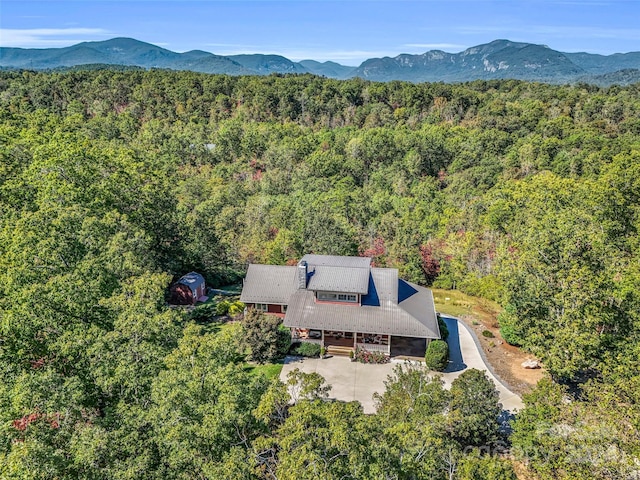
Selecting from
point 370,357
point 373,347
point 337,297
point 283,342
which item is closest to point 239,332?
point 283,342

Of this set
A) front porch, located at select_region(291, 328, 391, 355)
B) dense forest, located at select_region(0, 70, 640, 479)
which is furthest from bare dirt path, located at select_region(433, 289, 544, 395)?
front porch, located at select_region(291, 328, 391, 355)

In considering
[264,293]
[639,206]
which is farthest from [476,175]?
[264,293]

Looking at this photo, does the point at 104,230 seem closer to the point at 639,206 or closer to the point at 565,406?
the point at 565,406

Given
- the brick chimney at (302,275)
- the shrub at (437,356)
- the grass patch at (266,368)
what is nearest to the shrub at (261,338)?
the grass patch at (266,368)

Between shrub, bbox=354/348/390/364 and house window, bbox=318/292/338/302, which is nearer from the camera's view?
shrub, bbox=354/348/390/364

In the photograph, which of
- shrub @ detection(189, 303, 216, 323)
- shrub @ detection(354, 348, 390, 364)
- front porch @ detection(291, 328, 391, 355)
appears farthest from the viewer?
shrub @ detection(189, 303, 216, 323)

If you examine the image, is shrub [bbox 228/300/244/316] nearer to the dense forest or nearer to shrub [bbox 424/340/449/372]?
the dense forest
